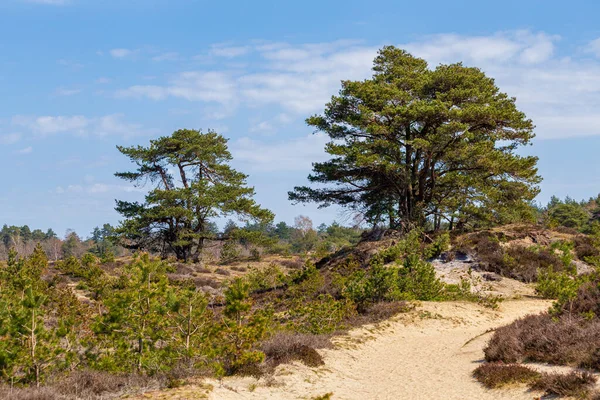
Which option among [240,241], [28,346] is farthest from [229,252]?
[28,346]

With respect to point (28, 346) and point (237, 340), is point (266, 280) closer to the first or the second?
point (237, 340)

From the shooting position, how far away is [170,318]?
9961 millimetres

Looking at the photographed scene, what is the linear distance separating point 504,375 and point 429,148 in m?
19.1

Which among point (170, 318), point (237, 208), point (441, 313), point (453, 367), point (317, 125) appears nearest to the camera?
point (170, 318)

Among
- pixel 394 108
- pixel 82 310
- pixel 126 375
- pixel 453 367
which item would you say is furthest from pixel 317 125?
pixel 126 375

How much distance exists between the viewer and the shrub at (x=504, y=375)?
28.6ft

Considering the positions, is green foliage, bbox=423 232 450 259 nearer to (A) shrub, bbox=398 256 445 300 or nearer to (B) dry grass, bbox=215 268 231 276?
(A) shrub, bbox=398 256 445 300

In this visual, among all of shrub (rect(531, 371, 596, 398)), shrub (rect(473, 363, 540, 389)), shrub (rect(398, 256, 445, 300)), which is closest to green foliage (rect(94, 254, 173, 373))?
shrub (rect(473, 363, 540, 389))

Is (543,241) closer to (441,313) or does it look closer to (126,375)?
(441,313)

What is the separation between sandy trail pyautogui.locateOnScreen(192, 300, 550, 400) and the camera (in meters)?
8.72

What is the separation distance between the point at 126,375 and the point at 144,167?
34.7 m

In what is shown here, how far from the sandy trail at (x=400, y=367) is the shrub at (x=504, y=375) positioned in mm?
197

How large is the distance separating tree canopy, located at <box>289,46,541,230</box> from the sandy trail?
1105 centimetres

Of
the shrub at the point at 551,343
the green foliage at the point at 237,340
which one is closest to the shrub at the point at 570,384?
the shrub at the point at 551,343
